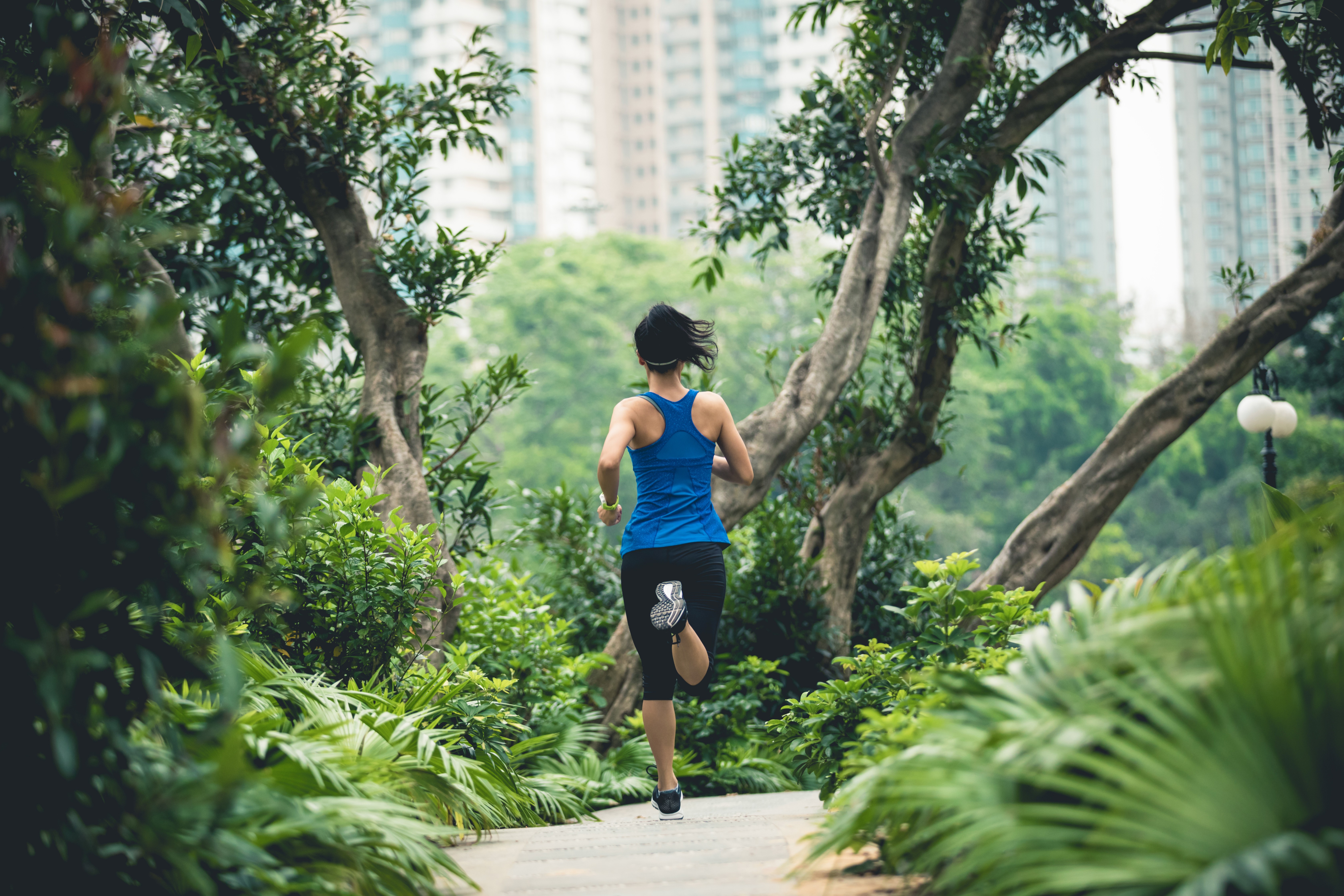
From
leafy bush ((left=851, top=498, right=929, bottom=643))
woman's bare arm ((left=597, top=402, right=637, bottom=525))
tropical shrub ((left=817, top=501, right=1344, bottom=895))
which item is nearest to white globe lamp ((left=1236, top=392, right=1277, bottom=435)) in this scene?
leafy bush ((left=851, top=498, right=929, bottom=643))

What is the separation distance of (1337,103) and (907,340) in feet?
10.7

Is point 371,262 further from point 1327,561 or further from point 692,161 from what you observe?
point 692,161

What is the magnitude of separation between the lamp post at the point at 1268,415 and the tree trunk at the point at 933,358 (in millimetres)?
4203

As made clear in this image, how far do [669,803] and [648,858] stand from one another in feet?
4.01

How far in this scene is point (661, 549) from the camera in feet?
14.8

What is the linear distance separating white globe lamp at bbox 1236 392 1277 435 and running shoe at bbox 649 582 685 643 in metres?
8.86

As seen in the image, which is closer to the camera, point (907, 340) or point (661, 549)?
point (661, 549)

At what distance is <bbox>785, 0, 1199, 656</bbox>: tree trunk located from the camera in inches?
321

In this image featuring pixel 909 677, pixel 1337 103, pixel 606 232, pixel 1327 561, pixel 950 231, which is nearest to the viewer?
pixel 1327 561

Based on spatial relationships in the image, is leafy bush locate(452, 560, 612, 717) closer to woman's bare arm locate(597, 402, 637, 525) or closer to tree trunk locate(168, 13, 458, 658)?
tree trunk locate(168, 13, 458, 658)

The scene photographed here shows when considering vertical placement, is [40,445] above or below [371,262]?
below

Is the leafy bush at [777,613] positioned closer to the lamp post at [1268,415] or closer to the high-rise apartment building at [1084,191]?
the lamp post at [1268,415]

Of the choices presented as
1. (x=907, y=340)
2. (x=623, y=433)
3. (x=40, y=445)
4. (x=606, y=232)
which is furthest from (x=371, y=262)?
(x=606, y=232)

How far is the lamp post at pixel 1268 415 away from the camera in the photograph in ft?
36.7
